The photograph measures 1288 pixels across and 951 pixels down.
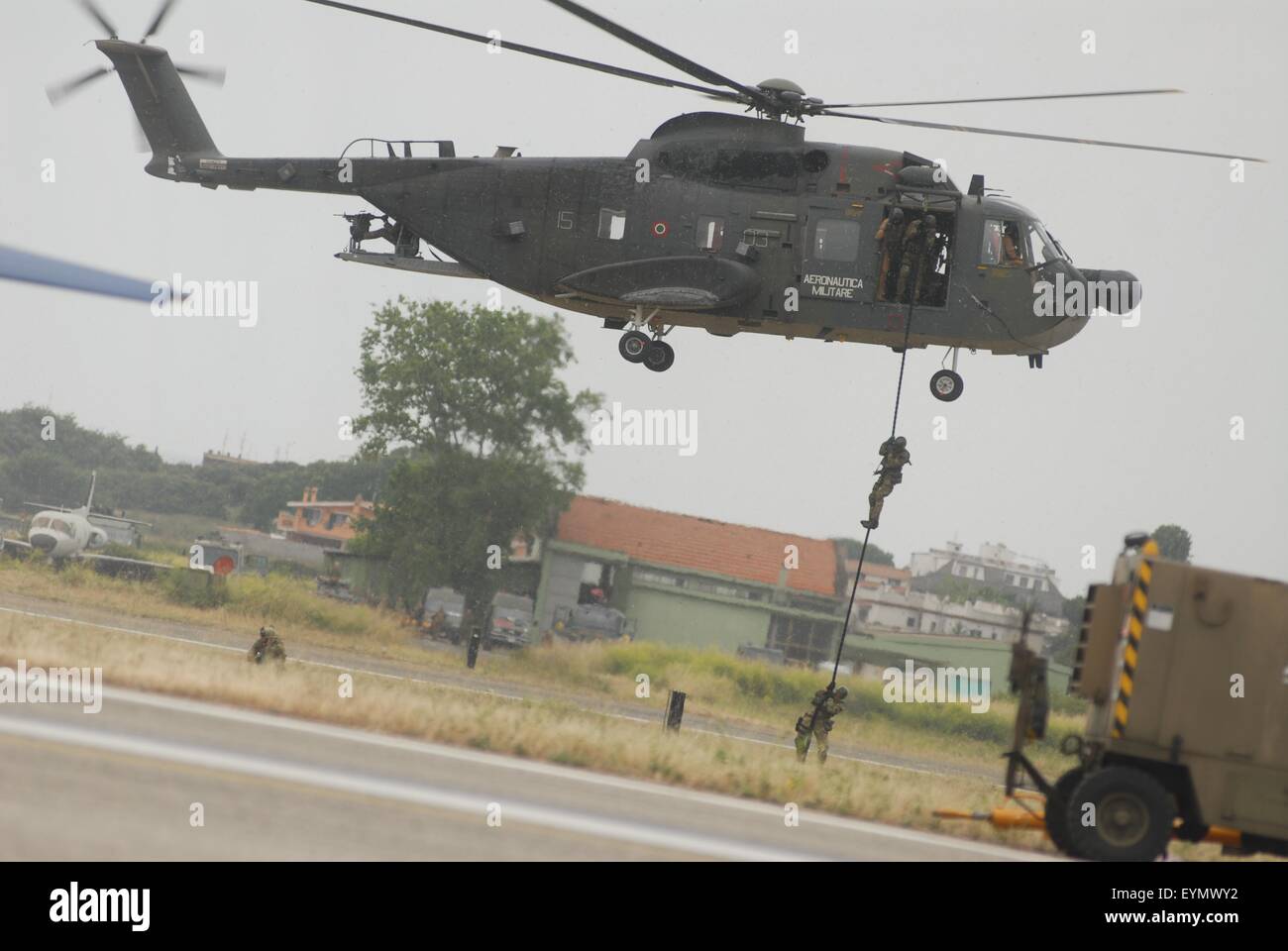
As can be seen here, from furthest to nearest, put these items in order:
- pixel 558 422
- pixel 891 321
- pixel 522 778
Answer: pixel 558 422
pixel 891 321
pixel 522 778

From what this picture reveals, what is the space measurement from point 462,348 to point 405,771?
38.0 m

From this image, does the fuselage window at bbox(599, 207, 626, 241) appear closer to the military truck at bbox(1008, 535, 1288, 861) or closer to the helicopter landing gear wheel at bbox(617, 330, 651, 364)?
the helicopter landing gear wheel at bbox(617, 330, 651, 364)

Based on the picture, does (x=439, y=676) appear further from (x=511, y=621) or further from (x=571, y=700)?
(x=511, y=621)

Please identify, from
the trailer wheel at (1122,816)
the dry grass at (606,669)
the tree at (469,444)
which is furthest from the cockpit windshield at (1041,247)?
the tree at (469,444)

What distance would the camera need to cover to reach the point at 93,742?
10.0 metres

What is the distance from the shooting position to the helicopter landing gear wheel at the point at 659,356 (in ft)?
70.1

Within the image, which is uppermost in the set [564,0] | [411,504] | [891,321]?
[564,0]

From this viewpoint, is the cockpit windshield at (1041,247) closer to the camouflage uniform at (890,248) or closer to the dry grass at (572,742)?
the camouflage uniform at (890,248)

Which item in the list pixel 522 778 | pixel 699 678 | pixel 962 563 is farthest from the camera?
pixel 962 563

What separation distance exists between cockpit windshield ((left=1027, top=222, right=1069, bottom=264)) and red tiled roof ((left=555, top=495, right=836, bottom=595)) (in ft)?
91.5

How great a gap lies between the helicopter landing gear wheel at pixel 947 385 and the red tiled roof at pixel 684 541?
26616 millimetres
